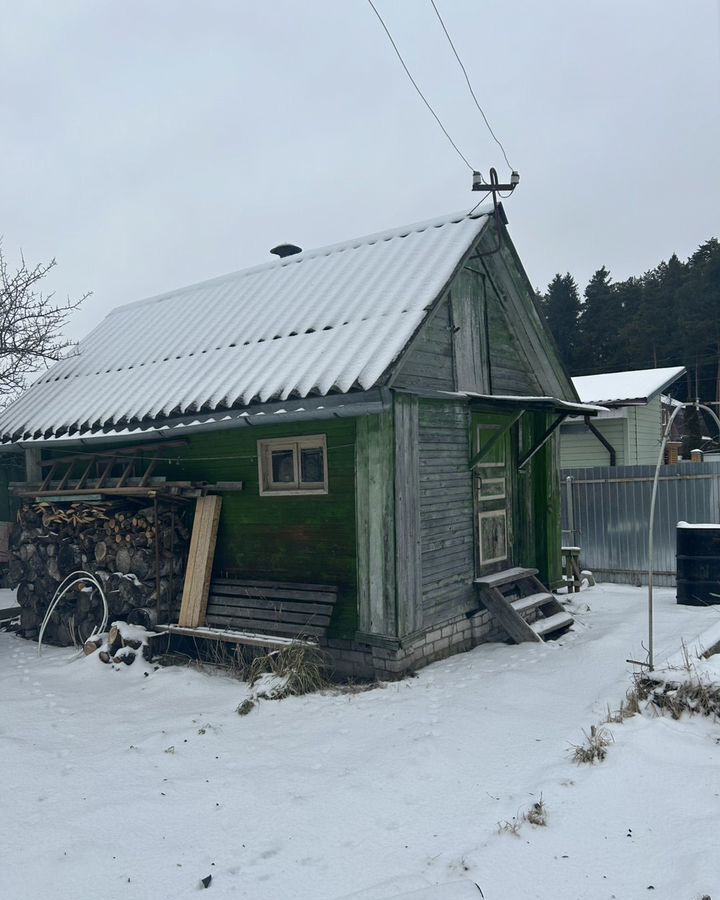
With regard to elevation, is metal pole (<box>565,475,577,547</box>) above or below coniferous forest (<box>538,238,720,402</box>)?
below

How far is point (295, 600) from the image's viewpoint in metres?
7.58

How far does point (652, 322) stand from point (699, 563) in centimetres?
3780

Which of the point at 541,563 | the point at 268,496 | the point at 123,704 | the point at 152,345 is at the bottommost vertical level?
the point at 123,704

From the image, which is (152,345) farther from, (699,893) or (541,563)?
(699,893)

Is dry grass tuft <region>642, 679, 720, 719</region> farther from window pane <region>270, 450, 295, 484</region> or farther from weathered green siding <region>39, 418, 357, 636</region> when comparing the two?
→ window pane <region>270, 450, 295, 484</region>

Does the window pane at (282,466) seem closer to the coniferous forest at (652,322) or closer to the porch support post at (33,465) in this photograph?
the porch support post at (33,465)

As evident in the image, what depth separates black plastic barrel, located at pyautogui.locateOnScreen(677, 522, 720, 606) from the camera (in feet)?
30.5

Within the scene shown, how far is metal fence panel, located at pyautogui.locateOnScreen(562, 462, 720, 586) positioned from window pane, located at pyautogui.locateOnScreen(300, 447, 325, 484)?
6859 mm

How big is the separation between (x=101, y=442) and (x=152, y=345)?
245 centimetres

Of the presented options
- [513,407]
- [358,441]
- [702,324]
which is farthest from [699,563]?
[702,324]

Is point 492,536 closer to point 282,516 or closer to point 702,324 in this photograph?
point 282,516

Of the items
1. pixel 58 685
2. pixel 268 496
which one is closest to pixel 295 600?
pixel 268 496

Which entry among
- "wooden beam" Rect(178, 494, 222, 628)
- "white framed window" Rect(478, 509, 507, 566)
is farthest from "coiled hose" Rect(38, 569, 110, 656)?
"white framed window" Rect(478, 509, 507, 566)

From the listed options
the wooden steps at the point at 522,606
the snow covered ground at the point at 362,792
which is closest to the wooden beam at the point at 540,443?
the wooden steps at the point at 522,606
